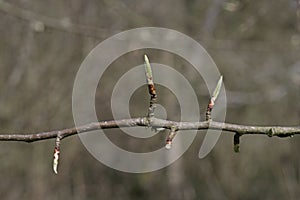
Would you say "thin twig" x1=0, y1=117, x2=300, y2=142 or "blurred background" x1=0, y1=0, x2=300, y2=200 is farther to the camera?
"blurred background" x1=0, y1=0, x2=300, y2=200

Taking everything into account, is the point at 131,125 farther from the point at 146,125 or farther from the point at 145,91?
the point at 145,91

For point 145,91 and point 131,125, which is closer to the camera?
point 131,125

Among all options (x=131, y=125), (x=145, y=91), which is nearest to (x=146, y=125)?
(x=131, y=125)

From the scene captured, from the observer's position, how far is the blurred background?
3.25m

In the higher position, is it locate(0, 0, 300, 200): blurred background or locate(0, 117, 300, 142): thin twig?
locate(0, 0, 300, 200): blurred background

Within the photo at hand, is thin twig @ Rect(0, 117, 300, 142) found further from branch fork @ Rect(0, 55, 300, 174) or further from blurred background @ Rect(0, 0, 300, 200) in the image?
blurred background @ Rect(0, 0, 300, 200)

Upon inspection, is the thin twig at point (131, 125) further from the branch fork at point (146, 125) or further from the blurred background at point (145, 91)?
the blurred background at point (145, 91)

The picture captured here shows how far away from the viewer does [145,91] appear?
13.5ft

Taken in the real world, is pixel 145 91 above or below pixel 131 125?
above

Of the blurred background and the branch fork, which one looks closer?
the branch fork

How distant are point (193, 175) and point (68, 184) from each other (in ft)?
4.10

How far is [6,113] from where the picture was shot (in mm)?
3438

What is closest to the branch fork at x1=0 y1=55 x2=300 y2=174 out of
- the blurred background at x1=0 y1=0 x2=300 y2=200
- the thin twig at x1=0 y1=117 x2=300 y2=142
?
the thin twig at x1=0 y1=117 x2=300 y2=142

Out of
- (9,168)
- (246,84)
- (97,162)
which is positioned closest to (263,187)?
(246,84)
